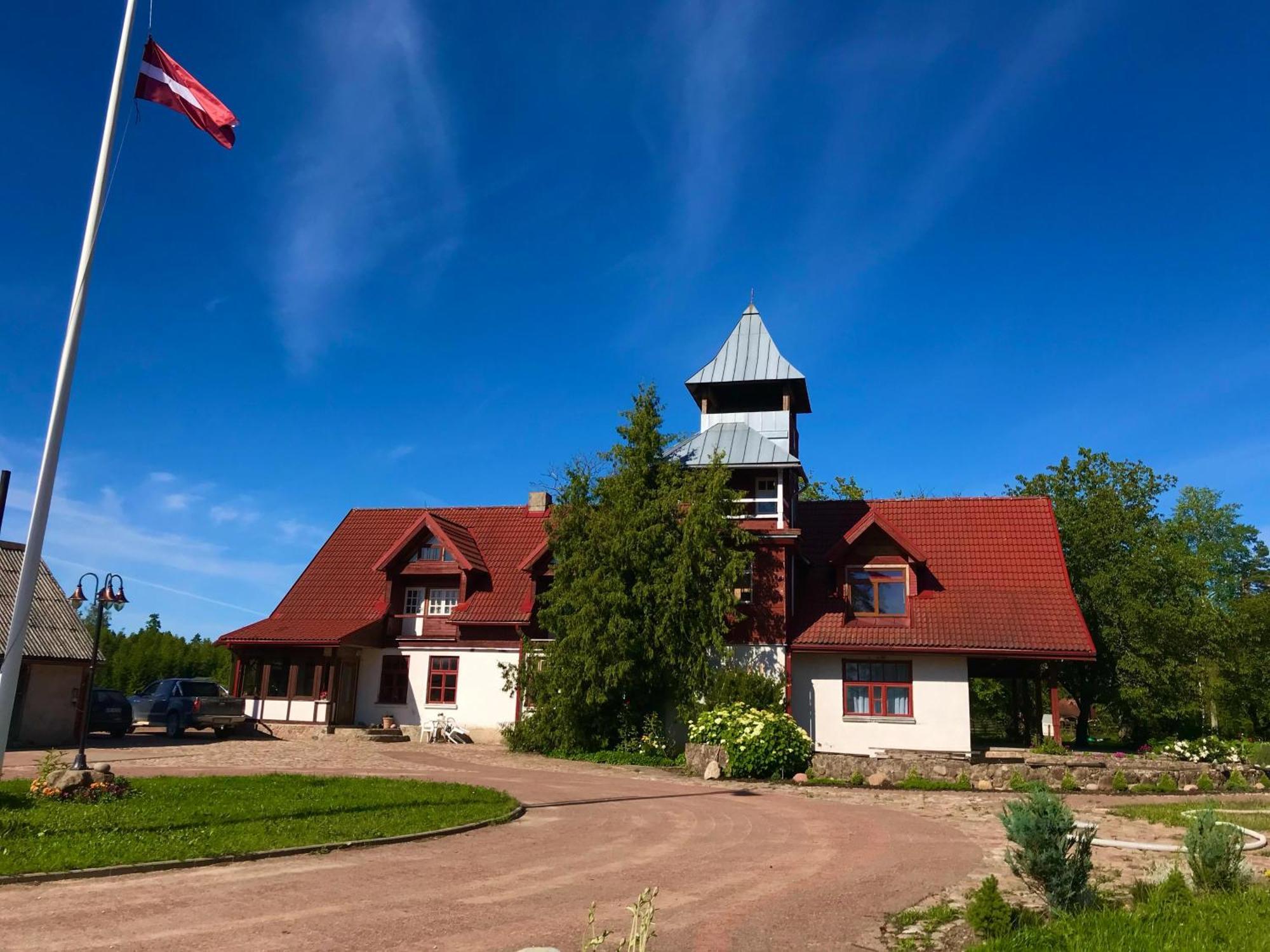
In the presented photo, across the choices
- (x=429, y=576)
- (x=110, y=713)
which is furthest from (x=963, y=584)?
(x=110, y=713)

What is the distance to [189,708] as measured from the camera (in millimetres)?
27641

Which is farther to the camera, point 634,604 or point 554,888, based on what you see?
point 634,604

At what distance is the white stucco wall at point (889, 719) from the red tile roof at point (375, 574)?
29.5ft

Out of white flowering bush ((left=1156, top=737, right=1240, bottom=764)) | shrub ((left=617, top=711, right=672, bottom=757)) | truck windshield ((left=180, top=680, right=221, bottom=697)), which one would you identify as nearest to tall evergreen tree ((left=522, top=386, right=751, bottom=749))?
shrub ((left=617, top=711, right=672, bottom=757))

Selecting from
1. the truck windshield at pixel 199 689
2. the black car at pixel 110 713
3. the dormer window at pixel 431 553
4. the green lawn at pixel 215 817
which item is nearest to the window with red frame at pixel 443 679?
the dormer window at pixel 431 553

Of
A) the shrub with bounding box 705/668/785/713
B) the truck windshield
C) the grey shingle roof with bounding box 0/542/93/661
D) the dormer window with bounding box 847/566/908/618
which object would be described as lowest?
the truck windshield

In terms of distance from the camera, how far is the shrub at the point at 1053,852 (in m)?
7.55

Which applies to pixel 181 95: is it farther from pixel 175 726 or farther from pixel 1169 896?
pixel 175 726

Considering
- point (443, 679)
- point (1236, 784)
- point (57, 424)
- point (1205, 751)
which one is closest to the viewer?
point (57, 424)

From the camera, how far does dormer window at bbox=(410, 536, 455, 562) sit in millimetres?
32312

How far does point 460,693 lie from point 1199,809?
21.8m

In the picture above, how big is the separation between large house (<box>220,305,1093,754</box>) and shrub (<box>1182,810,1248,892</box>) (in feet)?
56.0

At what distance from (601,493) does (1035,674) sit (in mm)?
13896

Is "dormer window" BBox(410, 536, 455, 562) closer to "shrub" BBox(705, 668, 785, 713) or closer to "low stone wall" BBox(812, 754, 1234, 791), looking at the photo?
"shrub" BBox(705, 668, 785, 713)
